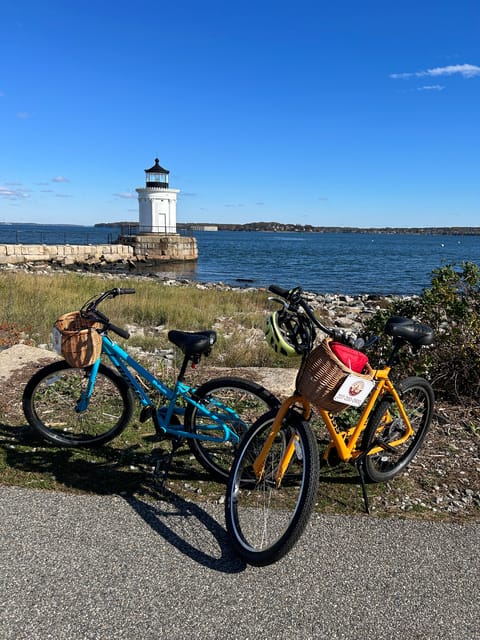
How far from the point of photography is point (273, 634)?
255cm

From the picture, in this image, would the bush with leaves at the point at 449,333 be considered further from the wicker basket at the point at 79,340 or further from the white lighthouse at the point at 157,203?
the white lighthouse at the point at 157,203

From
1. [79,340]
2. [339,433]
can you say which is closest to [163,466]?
[79,340]

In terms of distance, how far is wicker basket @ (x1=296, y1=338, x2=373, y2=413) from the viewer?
119 inches

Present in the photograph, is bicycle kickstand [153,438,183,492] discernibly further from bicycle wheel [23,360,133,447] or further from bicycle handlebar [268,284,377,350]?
bicycle handlebar [268,284,377,350]

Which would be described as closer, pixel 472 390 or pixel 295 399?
pixel 295 399

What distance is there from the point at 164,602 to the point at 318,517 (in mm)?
1272

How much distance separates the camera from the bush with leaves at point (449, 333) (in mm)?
5906

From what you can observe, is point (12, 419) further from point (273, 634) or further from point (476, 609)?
point (476, 609)

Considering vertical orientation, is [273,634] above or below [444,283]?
below

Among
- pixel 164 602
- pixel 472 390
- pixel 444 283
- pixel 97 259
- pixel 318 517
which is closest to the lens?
pixel 164 602

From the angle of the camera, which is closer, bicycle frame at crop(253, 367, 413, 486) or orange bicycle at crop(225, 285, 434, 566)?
orange bicycle at crop(225, 285, 434, 566)

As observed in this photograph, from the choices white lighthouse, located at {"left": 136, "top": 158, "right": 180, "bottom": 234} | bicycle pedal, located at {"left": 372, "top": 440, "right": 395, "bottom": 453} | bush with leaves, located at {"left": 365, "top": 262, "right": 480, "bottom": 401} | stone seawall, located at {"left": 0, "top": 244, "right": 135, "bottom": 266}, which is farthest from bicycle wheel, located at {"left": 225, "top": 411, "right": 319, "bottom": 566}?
white lighthouse, located at {"left": 136, "top": 158, "right": 180, "bottom": 234}

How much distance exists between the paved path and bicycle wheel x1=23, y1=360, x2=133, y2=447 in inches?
38.2

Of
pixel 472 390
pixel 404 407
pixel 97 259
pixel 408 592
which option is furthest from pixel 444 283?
pixel 97 259
